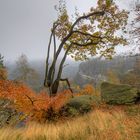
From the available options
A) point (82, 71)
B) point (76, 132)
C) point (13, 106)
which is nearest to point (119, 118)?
point (76, 132)

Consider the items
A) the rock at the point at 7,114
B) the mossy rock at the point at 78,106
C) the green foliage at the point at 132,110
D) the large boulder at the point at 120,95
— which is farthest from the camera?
the large boulder at the point at 120,95

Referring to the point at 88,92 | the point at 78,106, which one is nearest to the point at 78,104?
the point at 78,106

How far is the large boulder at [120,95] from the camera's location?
15968 mm

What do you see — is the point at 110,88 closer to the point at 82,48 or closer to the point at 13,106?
the point at 82,48

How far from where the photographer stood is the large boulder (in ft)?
52.4

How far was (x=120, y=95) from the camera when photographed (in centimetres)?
1639

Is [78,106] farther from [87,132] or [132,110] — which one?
[87,132]

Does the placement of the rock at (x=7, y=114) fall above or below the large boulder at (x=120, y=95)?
below

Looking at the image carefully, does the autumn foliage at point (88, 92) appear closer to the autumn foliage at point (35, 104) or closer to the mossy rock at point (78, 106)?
the mossy rock at point (78, 106)

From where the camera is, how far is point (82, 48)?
19.9m

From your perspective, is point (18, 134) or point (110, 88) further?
point (110, 88)

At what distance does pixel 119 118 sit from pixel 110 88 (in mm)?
6276

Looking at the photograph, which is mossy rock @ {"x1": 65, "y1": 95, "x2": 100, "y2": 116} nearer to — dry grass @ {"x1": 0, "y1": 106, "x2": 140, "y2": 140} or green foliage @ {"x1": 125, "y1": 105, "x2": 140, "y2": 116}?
green foliage @ {"x1": 125, "y1": 105, "x2": 140, "y2": 116}

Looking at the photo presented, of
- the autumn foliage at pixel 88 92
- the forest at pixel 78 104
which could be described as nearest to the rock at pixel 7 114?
the forest at pixel 78 104
